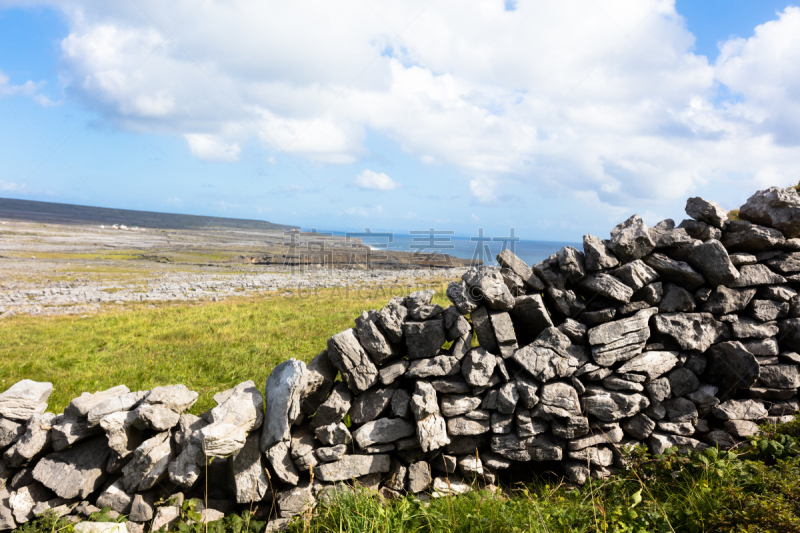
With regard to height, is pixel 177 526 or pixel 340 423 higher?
pixel 340 423

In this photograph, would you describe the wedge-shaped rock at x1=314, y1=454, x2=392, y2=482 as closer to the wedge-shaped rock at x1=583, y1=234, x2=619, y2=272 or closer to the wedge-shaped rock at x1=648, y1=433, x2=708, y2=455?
the wedge-shaped rock at x1=648, y1=433, x2=708, y2=455

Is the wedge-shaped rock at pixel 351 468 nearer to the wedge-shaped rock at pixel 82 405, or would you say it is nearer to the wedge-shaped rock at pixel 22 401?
the wedge-shaped rock at pixel 82 405

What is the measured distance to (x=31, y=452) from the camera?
5.62 meters

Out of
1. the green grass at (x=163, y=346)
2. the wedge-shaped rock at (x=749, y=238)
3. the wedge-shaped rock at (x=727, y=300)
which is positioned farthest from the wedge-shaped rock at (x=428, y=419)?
the wedge-shaped rock at (x=749, y=238)

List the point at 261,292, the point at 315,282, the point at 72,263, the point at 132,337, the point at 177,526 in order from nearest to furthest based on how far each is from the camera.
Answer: the point at 177,526, the point at 132,337, the point at 261,292, the point at 315,282, the point at 72,263

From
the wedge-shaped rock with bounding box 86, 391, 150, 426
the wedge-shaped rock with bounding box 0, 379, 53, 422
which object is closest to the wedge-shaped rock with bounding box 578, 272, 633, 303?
the wedge-shaped rock with bounding box 86, 391, 150, 426

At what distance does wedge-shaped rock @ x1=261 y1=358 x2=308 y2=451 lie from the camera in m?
5.48

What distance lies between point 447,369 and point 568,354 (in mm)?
1995

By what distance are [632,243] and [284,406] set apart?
6100 millimetres

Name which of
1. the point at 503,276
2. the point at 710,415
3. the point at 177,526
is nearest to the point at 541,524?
the point at 503,276

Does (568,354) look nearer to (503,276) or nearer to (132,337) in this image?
(503,276)

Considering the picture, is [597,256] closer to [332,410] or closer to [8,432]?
[332,410]

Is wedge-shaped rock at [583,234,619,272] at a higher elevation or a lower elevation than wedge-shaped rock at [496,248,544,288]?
higher

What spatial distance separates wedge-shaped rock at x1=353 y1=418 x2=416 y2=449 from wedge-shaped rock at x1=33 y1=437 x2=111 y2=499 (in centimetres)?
385
